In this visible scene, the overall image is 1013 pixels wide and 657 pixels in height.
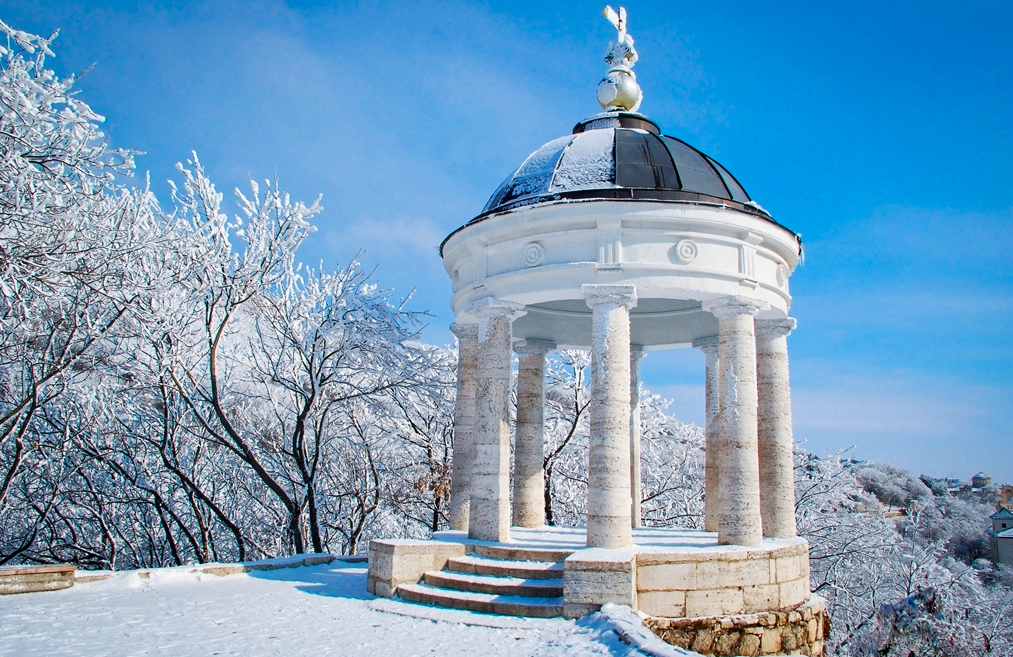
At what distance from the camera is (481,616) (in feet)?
31.6

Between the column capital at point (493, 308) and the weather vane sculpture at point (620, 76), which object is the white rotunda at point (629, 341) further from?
the weather vane sculpture at point (620, 76)

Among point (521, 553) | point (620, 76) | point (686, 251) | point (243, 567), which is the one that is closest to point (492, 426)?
point (521, 553)

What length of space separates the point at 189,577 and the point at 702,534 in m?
9.44

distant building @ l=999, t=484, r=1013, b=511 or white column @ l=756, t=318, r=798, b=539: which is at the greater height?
white column @ l=756, t=318, r=798, b=539

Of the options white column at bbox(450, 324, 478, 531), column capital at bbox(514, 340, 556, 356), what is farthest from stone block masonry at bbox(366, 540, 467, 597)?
column capital at bbox(514, 340, 556, 356)

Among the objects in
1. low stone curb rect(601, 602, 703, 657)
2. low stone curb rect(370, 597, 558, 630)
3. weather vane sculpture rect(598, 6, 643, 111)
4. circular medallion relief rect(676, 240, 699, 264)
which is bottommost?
low stone curb rect(370, 597, 558, 630)

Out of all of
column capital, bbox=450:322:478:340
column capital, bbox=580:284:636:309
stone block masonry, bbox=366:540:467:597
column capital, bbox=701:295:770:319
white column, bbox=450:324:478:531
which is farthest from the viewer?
column capital, bbox=450:322:478:340

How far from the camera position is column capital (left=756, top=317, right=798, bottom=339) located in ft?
47.5

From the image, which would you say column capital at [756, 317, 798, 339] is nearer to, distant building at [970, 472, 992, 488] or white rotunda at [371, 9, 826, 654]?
white rotunda at [371, 9, 826, 654]

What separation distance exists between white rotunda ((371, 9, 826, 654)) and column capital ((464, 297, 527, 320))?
0.12 feet

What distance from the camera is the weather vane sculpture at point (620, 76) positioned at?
53.3 ft

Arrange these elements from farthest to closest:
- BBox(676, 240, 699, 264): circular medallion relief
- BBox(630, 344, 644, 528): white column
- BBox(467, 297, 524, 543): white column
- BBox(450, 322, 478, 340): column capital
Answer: BBox(630, 344, 644, 528): white column, BBox(450, 322, 478, 340): column capital, BBox(467, 297, 524, 543): white column, BBox(676, 240, 699, 264): circular medallion relief

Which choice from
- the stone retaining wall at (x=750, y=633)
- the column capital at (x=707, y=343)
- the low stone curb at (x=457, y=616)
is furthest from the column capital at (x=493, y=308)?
the stone retaining wall at (x=750, y=633)

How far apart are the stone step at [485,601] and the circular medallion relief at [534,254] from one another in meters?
5.54
